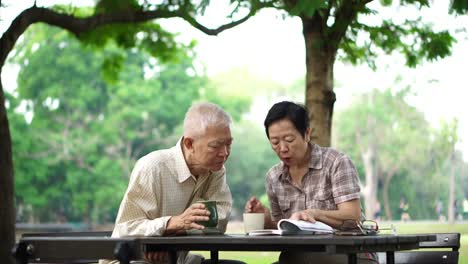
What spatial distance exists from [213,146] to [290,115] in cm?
45

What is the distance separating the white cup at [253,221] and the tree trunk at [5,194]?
3.74 meters

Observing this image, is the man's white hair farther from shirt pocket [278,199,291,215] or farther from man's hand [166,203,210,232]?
shirt pocket [278,199,291,215]

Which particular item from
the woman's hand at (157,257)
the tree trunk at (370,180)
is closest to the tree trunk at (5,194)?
the woman's hand at (157,257)

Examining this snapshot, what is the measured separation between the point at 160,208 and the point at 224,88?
5279 cm

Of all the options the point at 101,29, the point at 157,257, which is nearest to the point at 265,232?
the point at 157,257

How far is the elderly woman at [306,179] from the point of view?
3729 millimetres

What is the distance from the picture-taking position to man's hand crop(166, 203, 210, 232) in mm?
3385

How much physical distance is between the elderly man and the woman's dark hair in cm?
32

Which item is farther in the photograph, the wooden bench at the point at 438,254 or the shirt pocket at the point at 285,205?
the wooden bench at the point at 438,254

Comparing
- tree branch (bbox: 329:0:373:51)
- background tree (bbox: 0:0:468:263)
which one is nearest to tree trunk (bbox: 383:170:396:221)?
background tree (bbox: 0:0:468:263)

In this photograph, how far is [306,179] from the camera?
3963 millimetres

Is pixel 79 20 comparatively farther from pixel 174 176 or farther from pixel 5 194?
pixel 174 176

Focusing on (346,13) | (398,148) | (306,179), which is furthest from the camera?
(398,148)

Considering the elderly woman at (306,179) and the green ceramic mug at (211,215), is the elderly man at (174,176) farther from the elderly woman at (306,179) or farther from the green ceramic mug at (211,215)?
the elderly woman at (306,179)
